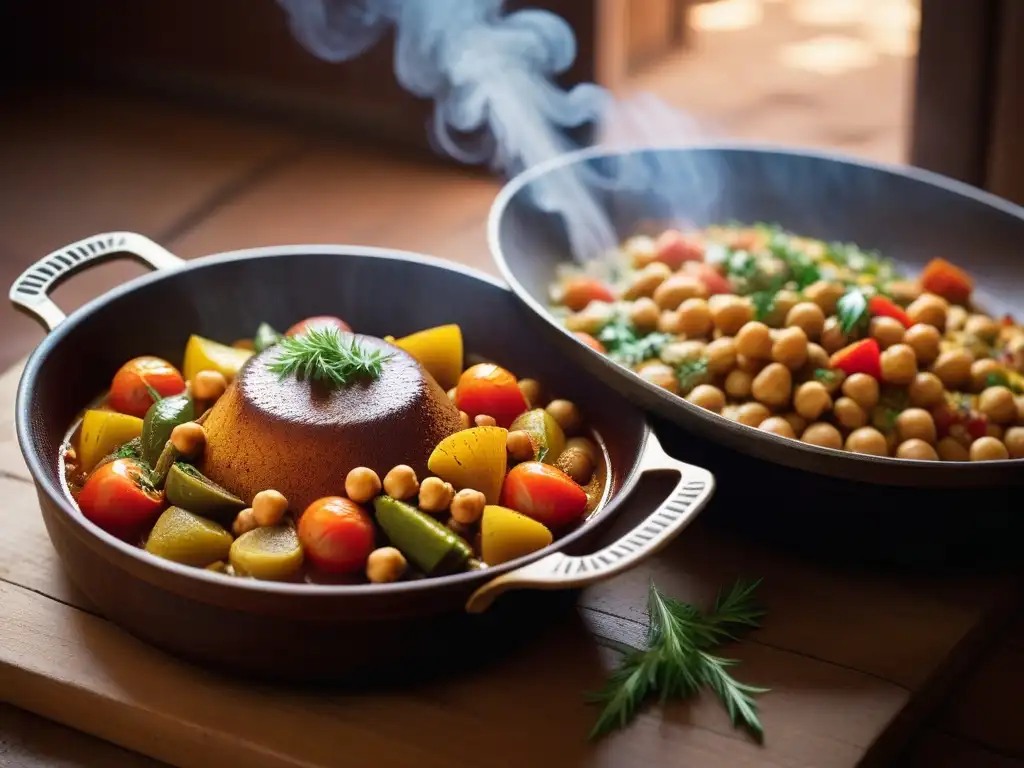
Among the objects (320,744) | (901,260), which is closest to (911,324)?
(901,260)

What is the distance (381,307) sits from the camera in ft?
7.52

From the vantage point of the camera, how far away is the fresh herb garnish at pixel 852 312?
83.7 inches

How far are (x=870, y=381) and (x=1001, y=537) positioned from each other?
0.33 metres

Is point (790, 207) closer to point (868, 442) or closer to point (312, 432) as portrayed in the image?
point (868, 442)

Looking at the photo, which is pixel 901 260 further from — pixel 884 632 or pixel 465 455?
pixel 465 455

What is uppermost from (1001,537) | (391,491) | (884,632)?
(391,491)

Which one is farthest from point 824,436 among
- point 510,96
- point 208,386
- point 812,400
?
point 510,96

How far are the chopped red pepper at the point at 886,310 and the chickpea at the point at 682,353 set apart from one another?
30 cm

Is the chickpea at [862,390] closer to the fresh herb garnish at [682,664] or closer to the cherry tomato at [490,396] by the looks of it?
the fresh herb garnish at [682,664]

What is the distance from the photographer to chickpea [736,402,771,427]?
2027 millimetres

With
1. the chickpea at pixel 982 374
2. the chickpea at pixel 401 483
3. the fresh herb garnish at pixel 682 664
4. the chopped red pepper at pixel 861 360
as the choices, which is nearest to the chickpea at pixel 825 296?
the chopped red pepper at pixel 861 360

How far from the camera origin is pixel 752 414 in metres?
2.03

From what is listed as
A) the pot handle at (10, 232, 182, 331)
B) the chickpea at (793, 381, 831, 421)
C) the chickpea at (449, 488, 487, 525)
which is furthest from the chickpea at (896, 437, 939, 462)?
the pot handle at (10, 232, 182, 331)

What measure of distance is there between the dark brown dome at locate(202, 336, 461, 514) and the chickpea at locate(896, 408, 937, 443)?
2.34 ft
